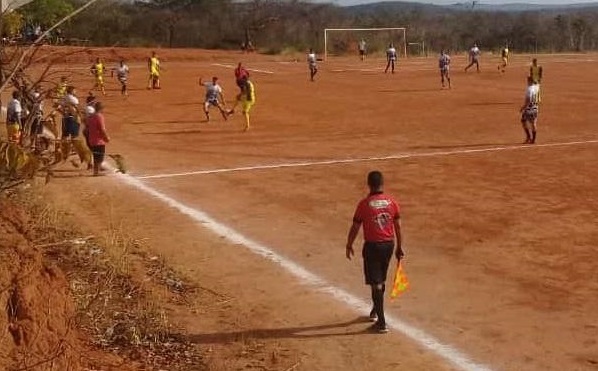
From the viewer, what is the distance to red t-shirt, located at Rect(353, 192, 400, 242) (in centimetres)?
885

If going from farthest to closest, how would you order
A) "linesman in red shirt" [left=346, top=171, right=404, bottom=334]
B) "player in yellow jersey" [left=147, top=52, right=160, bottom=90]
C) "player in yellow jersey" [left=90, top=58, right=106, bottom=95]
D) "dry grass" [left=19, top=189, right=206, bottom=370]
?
"player in yellow jersey" [left=147, top=52, right=160, bottom=90] < "linesman in red shirt" [left=346, top=171, right=404, bottom=334] < "dry grass" [left=19, top=189, right=206, bottom=370] < "player in yellow jersey" [left=90, top=58, right=106, bottom=95]

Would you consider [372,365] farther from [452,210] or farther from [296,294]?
[452,210]

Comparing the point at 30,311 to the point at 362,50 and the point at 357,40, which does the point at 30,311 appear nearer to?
the point at 362,50

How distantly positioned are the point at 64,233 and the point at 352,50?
56815 millimetres

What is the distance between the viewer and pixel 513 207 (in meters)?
14.7

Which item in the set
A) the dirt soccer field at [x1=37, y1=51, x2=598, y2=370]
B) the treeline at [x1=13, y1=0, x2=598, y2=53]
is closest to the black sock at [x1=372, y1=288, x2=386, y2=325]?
the dirt soccer field at [x1=37, y1=51, x2=598, y2=370]

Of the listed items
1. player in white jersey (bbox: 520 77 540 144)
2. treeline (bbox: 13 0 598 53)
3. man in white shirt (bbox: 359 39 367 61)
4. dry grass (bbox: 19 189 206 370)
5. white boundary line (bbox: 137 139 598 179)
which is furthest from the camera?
treeline (bbox: 13 0 598 53)

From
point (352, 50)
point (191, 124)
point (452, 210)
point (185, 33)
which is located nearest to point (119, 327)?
point (452, 210)

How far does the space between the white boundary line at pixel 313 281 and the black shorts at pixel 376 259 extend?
1.92 feet

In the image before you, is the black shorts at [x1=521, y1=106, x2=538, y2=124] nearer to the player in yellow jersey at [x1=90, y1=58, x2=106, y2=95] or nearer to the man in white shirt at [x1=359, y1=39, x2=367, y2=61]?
the player in yellow jersey at [x1=90, y1=58, x2=106, y2=95]

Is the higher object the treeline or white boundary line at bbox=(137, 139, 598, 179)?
the treeline

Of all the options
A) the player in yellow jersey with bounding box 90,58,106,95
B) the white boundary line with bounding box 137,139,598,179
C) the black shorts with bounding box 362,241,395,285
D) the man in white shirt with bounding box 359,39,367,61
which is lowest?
the white boundary line with bounding box 137,139,598,179

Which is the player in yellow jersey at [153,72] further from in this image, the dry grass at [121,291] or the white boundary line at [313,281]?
the dry grass at [121,291]

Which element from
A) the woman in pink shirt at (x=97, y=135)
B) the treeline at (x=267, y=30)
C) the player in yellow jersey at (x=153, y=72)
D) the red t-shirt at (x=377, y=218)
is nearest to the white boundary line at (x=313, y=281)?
the red t-shirt at (x=377, y=218)
